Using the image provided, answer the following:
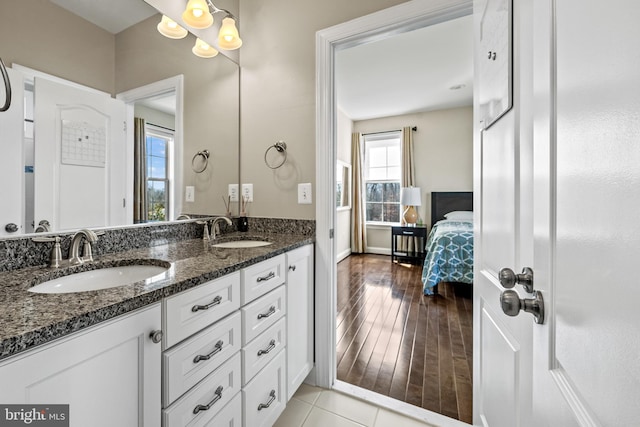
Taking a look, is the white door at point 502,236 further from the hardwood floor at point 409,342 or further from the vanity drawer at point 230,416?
the vanity drawer at point 230,416

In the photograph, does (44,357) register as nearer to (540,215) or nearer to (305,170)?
(540,215)

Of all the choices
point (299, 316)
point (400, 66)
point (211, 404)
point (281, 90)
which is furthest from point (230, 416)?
point (400, 66)

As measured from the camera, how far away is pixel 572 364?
16.6 inches

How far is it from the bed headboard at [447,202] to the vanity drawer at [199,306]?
457 cm

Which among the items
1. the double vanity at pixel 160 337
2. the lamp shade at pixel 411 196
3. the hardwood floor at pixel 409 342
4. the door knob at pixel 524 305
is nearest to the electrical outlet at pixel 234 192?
the double vanity at pixel 160 337

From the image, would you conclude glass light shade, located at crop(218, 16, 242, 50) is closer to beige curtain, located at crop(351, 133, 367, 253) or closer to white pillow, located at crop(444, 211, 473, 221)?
white pillow, located at crop(444, 211, 473, 221)

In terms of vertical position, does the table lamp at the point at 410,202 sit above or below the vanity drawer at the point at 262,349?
above

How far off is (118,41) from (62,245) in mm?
932

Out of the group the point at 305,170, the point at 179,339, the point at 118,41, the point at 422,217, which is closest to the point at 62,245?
the point at 179,339

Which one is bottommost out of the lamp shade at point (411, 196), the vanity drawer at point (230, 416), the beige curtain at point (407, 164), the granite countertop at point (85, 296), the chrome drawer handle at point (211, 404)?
the vanity drawer at point (230, 416)

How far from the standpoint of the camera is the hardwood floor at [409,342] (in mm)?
1621

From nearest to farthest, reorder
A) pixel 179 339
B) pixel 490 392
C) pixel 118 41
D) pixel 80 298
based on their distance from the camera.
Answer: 1. pixel 80 298
2. pixel 179 339
3. pixel 490 392
4. pixel 118 41

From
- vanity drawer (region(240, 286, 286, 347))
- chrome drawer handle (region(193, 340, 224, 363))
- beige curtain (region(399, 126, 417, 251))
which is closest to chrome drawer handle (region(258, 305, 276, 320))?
vanity drawer (region(240, 286, 286, 347))

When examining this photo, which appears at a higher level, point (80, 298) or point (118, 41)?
point (118, 41)
